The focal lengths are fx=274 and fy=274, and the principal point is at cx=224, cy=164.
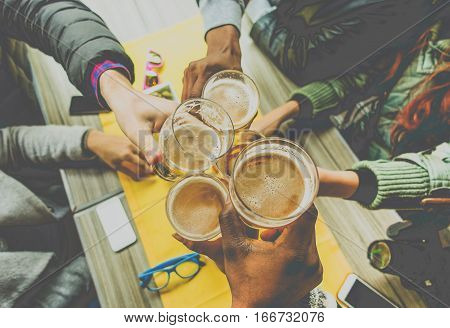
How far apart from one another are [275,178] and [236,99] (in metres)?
0.11

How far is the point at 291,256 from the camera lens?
0.26 meters

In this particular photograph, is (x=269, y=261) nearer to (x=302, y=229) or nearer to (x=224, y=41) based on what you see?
(x=302, y=229)

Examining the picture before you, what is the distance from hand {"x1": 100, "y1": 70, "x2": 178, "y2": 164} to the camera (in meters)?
0.33

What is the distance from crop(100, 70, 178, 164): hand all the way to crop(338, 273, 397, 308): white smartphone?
1.04 feet

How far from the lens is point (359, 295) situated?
385 mm

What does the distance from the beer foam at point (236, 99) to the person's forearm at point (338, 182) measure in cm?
15

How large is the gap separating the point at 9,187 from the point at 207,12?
1.36 feet

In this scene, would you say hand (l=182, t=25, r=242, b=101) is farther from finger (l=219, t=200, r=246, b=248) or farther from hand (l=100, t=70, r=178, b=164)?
finger (l=219, t=200, r=246, b=248)

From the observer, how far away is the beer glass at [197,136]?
0.29 metres

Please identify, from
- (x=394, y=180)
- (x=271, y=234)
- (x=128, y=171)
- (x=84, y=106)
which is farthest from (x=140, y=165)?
(x=394, y=180)

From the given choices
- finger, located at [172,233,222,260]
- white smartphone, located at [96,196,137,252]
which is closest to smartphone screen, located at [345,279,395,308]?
finger, located at [172,233,222,260]
